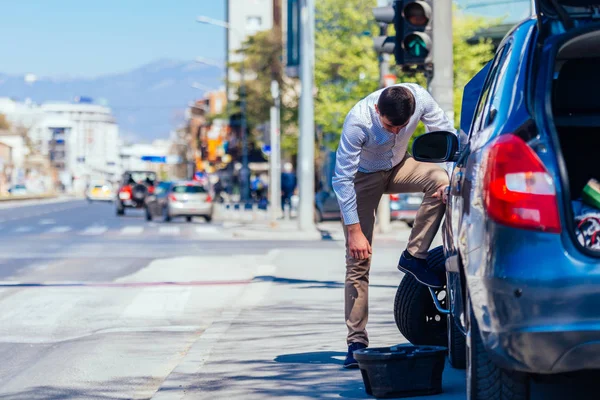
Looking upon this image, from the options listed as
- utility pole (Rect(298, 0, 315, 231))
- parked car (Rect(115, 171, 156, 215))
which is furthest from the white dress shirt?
parked car (Rect(115, 171, 156, 215))

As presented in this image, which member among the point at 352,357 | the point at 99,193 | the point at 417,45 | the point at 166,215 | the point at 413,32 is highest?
the point at 413,32

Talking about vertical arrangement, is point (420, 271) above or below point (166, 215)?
above

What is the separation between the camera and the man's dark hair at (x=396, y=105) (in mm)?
6754

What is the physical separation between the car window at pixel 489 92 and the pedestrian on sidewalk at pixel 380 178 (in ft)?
3.48

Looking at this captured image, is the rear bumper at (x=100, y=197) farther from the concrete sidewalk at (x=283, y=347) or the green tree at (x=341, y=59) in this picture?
the concrete sidewalk at (x=283, y=347)

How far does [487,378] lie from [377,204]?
2.74 meters

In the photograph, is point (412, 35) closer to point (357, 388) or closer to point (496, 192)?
point (357, 388)

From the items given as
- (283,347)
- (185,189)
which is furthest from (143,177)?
(283,347)

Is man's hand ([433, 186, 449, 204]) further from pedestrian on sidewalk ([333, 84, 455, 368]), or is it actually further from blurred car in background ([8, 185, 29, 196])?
blurred car in background ([8, 185, 29, 196])

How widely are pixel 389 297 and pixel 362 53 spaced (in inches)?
1171

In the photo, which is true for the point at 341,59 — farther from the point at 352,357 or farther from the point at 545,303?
the point at 545,303

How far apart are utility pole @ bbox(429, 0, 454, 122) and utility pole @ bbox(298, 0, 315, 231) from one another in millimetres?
15258

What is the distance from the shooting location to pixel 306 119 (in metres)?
29.0

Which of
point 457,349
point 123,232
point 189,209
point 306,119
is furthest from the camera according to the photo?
point 189,209
